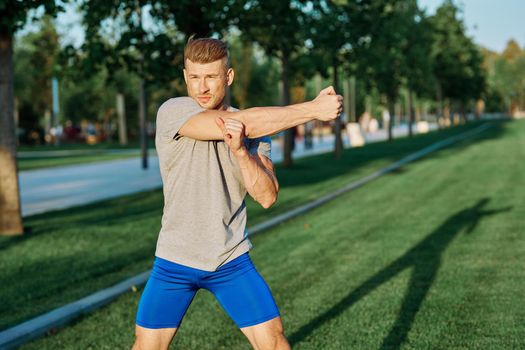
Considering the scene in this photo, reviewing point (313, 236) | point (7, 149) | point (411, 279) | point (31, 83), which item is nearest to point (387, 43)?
point (313, 236)

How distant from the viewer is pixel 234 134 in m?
2.86

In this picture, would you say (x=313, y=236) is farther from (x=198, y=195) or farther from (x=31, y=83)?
(x=31, y=83)

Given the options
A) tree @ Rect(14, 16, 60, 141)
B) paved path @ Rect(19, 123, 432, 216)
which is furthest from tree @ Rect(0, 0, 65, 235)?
tree @ Rect(14, 16, 60, 141)

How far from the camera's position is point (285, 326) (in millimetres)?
5848

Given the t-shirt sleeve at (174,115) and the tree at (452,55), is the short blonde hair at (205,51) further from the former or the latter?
the tree at (452,55)

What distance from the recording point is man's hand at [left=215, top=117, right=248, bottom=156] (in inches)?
112

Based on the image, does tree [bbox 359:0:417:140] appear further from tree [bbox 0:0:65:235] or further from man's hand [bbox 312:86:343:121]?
man's hand [bbox 312:86:343:121]

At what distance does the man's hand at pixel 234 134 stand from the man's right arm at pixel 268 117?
0.04 m

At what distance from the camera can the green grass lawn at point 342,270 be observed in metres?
5.62

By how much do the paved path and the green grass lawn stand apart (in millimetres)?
1227

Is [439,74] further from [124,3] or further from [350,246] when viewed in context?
[350,246]

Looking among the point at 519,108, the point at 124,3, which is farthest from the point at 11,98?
the point at 519,108

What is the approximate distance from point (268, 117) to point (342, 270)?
5.22 m

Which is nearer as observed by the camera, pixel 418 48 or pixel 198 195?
pixel 198 195
